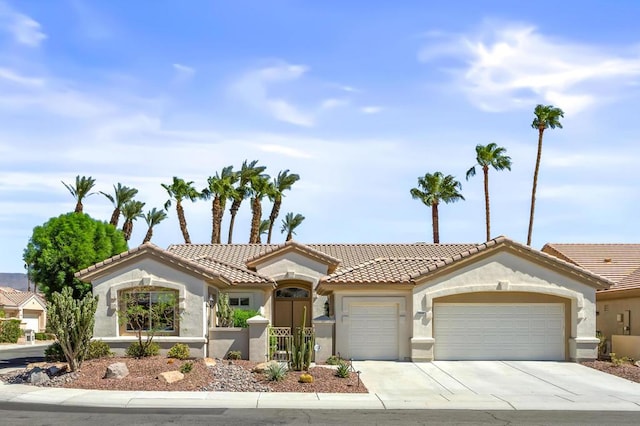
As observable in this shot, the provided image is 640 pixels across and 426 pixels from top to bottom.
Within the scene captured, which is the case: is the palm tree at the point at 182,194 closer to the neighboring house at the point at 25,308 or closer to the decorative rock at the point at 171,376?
the neighboring house at the point at 25,308

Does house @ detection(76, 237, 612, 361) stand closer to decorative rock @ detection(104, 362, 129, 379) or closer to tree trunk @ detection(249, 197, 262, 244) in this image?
decorative rock @ detection(104, 362, 129, 379)

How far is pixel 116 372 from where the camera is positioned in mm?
26016

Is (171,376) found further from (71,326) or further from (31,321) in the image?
(31,321)

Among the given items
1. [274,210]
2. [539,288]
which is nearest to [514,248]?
[539,288]

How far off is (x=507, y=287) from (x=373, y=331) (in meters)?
5.63

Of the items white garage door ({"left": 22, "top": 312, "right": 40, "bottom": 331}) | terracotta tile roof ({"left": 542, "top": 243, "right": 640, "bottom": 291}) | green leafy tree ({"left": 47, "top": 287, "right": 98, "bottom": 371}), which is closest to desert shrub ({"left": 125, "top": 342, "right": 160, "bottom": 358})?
green leafy tree ({"left": 47, "top": 287, "right": 98, "bottom": 371})

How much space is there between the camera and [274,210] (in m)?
75.2

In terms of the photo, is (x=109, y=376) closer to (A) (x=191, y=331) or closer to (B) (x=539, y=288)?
(A) (x=191, y=331)

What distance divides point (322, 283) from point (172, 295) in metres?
5.95

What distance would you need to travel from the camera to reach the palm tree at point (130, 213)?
7794 cm

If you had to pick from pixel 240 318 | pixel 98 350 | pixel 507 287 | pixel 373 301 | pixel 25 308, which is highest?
pixel 507 287

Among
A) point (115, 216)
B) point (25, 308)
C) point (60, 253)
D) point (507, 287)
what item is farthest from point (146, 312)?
point (25, 308)

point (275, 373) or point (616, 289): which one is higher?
point (616, 289)

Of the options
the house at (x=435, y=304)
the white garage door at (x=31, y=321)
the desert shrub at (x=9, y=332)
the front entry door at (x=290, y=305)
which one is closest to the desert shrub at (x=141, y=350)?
the house at (x=435, y=304)
